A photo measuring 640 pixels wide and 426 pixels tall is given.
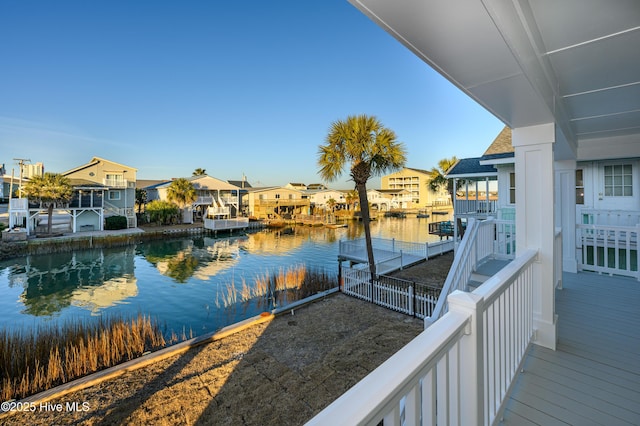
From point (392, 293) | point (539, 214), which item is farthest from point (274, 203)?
point (539, 214)

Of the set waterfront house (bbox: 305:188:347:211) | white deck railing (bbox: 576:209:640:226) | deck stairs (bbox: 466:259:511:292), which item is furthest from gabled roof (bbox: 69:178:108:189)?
white deck railing (bbox: 576:209:640:226)

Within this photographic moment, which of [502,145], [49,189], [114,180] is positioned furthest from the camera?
[114,180]

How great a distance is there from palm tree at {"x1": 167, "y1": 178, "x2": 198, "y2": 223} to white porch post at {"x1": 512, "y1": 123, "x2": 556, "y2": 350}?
106 feet

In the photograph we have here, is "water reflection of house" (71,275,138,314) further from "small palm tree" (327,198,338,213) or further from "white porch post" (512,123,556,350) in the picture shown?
"small palm tree" (327,198,338,213)

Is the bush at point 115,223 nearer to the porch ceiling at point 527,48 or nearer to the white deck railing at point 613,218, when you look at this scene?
the porch ceiling at point 527,48

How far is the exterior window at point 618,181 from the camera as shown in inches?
287

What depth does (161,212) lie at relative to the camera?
2928cm

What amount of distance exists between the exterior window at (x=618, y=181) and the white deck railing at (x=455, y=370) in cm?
844

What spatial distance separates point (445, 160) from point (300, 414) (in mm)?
26699

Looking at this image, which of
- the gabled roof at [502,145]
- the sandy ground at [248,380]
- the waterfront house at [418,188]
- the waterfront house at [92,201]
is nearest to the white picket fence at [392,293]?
the sandy ground at [248,380]

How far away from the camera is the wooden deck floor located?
6.14 feet

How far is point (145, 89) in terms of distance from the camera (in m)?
24.2

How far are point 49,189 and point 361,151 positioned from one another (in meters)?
24.3

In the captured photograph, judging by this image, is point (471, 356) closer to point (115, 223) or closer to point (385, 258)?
point (385, 258)
